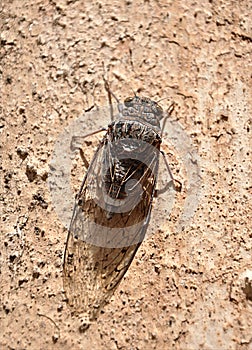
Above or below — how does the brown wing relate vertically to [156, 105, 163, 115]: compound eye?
below

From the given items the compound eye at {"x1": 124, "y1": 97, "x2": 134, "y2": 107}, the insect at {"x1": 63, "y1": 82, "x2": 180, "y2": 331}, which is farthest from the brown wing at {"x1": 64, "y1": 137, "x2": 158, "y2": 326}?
the compound eye at {"x1": 124, "y1": 97, "x2": 134, "y2": 107}

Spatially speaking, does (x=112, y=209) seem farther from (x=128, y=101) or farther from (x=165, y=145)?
(x=128, y=101)

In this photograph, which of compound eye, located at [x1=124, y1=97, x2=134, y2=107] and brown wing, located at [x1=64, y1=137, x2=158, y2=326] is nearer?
brown wing, located at [x1=64, y1=137, x2=158, y2=326]

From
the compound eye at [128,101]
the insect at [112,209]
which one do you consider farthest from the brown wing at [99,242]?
the compound eye at [128,101]

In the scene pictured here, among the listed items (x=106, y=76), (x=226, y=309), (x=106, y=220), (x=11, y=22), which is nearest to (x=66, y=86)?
(x=106, y=76)

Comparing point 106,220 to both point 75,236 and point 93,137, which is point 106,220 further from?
point 93,137

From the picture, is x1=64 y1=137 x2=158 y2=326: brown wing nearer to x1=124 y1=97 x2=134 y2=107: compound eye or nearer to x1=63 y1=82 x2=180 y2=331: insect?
x1=63 y1=82 x2=180 y2=331: insect

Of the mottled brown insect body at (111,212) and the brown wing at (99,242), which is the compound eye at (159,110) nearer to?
the mottled brown insect body at (111,212)
